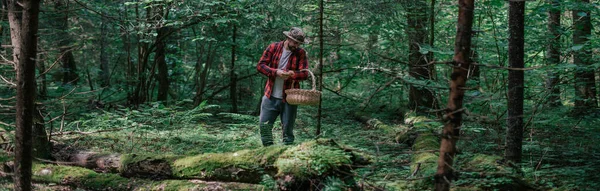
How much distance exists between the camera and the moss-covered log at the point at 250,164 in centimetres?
450

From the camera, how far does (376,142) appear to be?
20.6 ft

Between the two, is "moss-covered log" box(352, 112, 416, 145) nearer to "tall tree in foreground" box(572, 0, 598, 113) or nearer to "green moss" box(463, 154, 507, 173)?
"green moss" box(463, 154, 507, 173)

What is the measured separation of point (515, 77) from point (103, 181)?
5313 millimetres

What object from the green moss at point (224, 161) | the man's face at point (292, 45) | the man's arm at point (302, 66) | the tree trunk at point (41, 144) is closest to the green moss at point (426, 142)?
the man's arm at point (302, 66)

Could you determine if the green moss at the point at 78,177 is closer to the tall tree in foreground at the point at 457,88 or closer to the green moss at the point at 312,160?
the green moss at the point at 312,160

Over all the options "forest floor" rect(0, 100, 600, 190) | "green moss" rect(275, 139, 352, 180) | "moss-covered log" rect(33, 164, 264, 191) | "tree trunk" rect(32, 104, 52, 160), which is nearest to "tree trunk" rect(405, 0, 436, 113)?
"forest floor" rect(0, 100, 600, 190)

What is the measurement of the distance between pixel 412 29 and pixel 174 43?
23.6ft

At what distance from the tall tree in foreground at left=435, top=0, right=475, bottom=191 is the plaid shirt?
142 inches

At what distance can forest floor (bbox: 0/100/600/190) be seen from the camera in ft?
17.4

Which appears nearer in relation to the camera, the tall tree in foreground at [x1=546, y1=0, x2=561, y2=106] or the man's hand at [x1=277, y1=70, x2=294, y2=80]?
the tall tree in foreground at [x1=546, y1=0, x2=561, y2=106]

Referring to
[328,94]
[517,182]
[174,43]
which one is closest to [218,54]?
[174,43]

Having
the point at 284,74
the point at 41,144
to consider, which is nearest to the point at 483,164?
the point at 284,74

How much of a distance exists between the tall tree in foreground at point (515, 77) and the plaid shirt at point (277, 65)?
2.75m

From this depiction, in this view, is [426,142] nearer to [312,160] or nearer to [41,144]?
[312,160]
